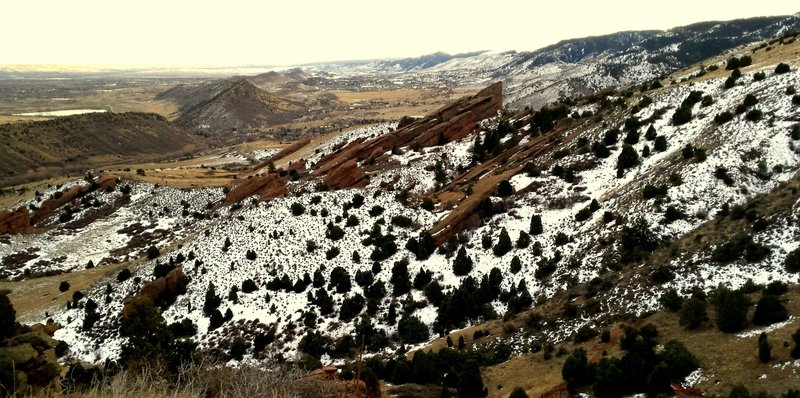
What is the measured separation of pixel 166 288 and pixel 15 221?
102ft

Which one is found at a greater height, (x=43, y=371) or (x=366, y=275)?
(x=43, y=371)

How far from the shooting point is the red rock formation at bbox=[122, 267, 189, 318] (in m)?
33.2

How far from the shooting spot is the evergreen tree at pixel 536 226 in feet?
101

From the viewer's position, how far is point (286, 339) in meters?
27.9

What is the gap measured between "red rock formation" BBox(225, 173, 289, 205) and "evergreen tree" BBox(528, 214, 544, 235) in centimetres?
2689

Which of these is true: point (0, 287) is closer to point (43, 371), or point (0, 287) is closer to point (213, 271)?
point (213, 271)

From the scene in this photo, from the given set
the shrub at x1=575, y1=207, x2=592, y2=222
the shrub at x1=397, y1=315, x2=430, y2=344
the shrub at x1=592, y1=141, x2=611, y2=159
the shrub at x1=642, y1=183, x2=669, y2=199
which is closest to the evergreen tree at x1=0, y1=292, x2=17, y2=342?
the shrub at x1=397, y1=315, x2=430, y2=344

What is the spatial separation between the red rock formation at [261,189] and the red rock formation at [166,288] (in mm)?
15205

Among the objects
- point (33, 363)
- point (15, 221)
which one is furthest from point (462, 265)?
point (15, 221)

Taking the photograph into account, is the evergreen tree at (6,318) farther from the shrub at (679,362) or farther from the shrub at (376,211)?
the shrub at (376,211)

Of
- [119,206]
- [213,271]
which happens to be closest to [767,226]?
[213,271]

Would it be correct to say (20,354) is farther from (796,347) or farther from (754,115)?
(754,115)

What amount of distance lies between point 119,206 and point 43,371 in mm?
52881

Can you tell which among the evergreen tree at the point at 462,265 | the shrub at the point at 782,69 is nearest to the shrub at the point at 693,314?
the evergreen tree at the point at 462,265
